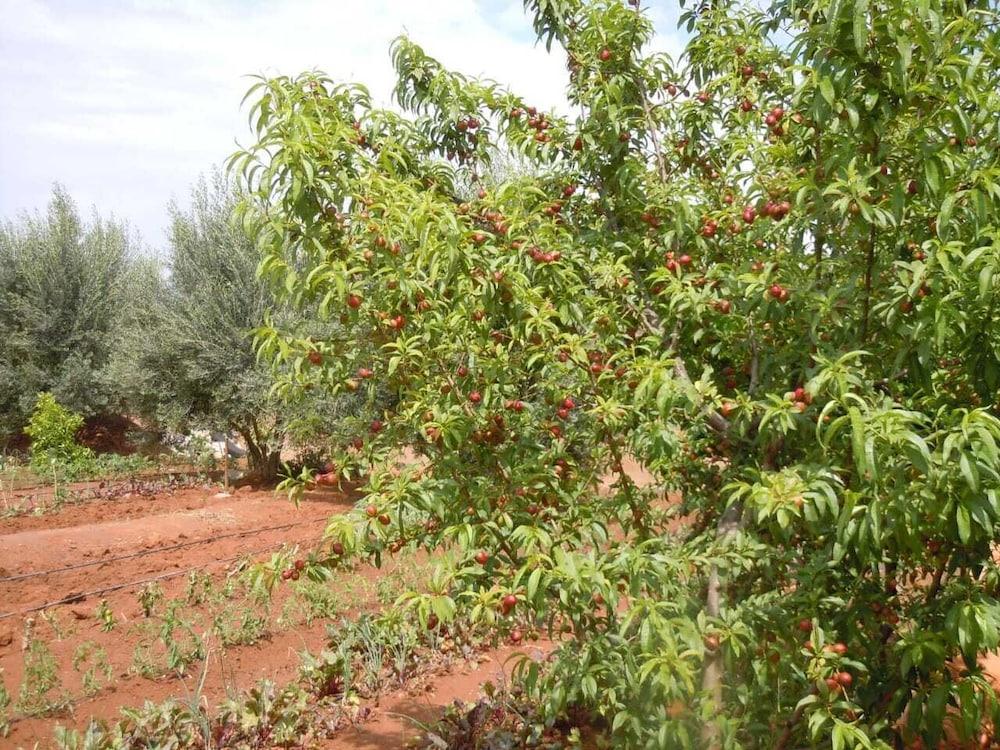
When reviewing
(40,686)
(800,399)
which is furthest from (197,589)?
(800,399)

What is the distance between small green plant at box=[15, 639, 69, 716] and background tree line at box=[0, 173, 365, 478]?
350 centimetres

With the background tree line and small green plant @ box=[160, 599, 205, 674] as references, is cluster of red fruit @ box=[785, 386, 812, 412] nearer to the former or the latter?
small green plant @ box=[160, 599, 205, 674]

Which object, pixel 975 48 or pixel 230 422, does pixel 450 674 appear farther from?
pixel 230 422

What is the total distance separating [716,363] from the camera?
332 cm

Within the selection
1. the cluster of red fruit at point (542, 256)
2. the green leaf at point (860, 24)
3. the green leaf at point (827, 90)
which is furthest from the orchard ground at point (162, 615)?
the green leaf at point (860, 24)

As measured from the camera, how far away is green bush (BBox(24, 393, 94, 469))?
13.0m

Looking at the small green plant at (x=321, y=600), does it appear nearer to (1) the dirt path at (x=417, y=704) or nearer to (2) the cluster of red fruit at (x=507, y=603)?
(1) the dirt path at (x=417, y=704)

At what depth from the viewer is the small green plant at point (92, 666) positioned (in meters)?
4.56

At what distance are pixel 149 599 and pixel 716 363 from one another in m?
4.62

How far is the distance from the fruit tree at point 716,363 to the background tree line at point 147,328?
18.2 feet

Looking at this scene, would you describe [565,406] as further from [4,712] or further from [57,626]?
[57,626]

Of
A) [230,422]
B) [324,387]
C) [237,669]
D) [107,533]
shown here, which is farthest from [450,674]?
[230,422]

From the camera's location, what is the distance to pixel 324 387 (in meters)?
3.00

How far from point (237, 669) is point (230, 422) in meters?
8.20
